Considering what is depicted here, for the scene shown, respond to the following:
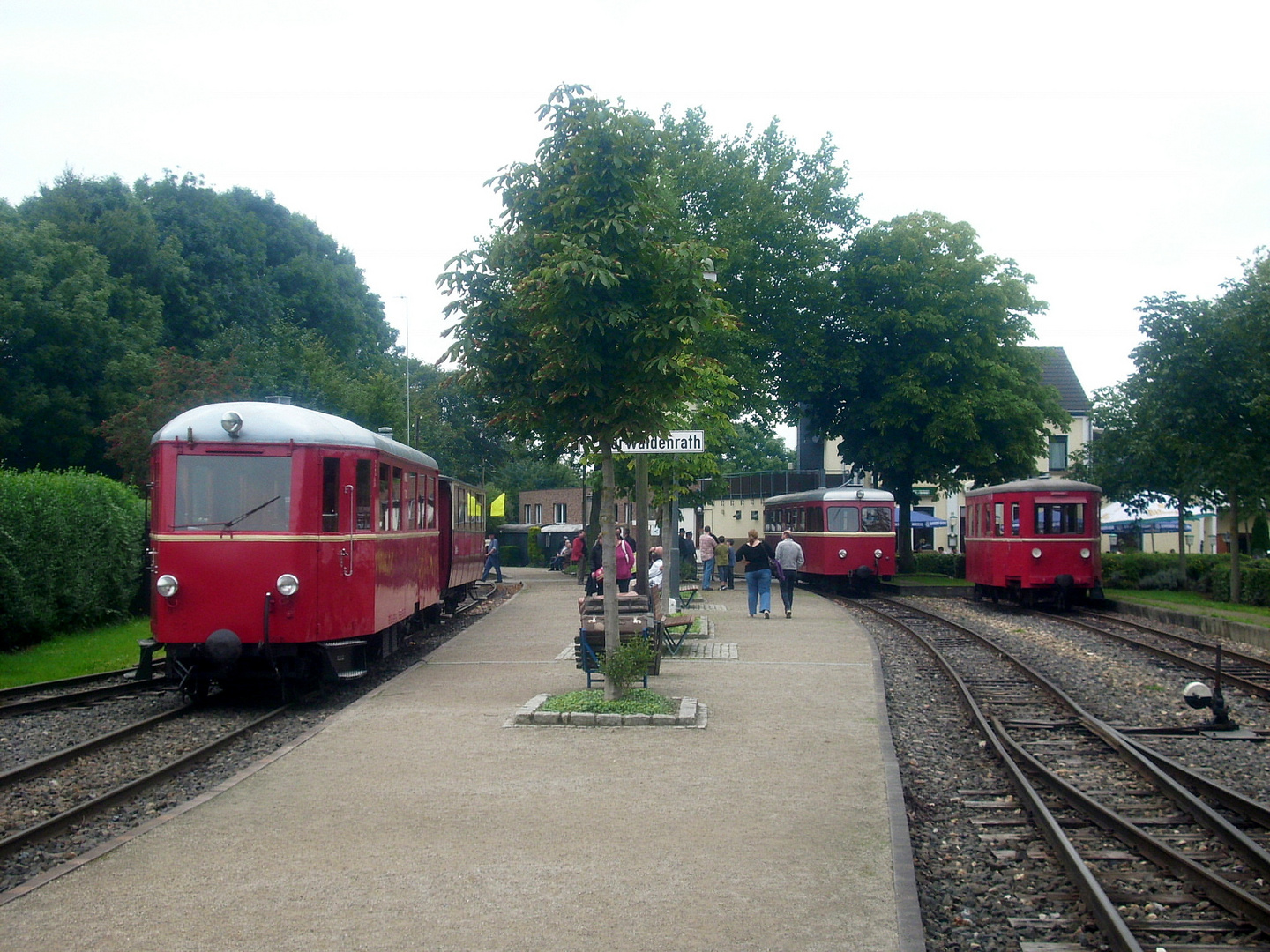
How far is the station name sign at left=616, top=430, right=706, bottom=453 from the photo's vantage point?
11695 mm

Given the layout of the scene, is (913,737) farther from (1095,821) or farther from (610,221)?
(610,221)

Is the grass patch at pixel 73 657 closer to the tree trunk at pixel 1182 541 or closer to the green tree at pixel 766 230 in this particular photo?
the green tree at pixel 766 230

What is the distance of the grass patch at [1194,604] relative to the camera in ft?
73.2

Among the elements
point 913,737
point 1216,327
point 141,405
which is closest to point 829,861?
point 913,737

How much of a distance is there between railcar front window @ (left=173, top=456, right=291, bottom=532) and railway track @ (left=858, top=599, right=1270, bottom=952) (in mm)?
6940

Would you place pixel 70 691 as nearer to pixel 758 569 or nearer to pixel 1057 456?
pixel 758 569

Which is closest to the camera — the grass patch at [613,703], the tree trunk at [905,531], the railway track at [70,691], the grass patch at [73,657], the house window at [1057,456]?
the grass patch at [613,703]

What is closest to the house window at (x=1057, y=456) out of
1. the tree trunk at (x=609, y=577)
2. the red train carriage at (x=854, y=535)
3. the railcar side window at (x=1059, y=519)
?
the red train carriage at (x=854, y=535)

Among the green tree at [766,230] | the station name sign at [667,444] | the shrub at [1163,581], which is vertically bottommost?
the shrub at [1163,581]

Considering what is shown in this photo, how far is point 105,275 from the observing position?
4197cm

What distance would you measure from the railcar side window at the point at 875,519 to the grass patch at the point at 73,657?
18.9 meters

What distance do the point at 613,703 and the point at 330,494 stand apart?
3.61 m

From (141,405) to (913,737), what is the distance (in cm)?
2149

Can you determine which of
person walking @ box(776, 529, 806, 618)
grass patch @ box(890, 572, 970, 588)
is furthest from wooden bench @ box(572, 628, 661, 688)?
grass patch @ box(890, 572, 970, 588)
